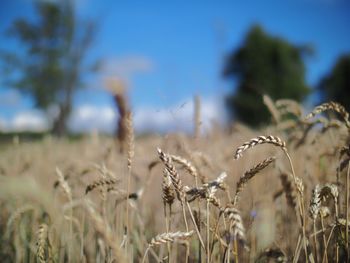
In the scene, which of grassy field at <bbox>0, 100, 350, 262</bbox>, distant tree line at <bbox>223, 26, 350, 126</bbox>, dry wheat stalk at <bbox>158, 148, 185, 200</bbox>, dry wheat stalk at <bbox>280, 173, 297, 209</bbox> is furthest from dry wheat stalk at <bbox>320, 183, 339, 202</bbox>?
distant tree line at <bbox>223, 26, 350, 126</bbox>

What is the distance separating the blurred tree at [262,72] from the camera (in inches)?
934

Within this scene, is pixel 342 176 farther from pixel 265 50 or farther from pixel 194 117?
pixel 265 50

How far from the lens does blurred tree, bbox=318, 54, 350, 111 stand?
22.1m

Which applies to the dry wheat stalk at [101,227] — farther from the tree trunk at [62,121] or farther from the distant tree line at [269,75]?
the tree trunk at [62,121]

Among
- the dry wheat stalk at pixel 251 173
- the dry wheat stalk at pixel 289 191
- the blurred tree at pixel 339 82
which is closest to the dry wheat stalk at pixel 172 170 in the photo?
the dry wheat stalk at pixel 251 173

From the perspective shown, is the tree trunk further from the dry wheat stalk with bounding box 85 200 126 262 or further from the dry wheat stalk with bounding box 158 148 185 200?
the dry wheat stalk with bounding box 85 200 126 262

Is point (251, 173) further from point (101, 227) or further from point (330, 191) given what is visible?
point (101, 227)

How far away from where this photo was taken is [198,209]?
1.08 m

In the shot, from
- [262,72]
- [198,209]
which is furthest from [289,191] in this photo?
[262,72]

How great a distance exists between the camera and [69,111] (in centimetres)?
2542

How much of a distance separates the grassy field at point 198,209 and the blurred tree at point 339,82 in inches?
859

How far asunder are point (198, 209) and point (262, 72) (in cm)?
2547

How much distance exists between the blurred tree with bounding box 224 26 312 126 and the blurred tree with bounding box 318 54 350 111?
2.39 m

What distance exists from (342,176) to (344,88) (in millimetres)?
23770
